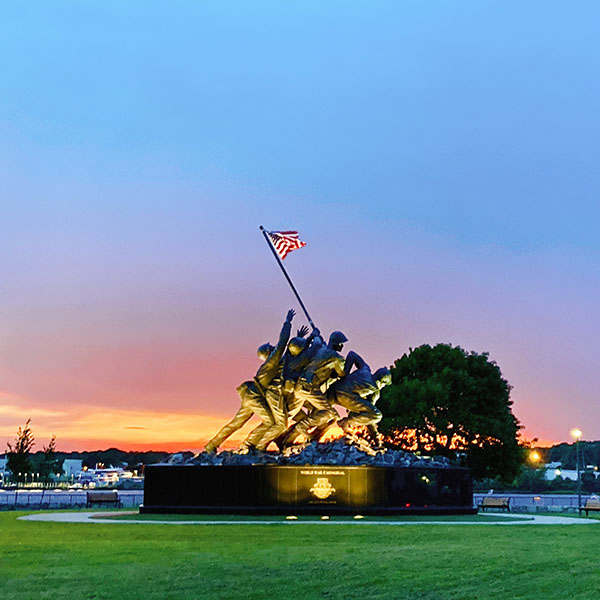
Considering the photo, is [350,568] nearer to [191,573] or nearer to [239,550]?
[191,573]

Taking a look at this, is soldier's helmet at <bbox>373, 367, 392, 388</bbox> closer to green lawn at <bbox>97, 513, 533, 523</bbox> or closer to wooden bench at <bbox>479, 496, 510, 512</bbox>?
green lawn at <bbox>97, 513, 533, 523</bbox>

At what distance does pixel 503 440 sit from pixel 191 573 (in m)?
40.6

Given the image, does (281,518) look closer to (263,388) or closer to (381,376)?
(263,388)

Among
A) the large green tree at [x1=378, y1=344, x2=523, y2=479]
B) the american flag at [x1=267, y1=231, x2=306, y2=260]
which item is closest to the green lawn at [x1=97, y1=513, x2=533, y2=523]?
the american flag at [x1=267, y1=231, x2=306, y2=260]

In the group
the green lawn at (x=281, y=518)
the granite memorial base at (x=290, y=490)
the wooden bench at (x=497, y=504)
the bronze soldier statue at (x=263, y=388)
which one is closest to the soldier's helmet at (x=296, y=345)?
the bronze soldier statue at (x=263, y=388)

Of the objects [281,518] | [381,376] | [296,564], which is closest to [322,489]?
[281,518]

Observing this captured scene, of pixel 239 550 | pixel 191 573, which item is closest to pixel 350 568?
pixel 191 573

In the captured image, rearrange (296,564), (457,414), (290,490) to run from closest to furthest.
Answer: (296,564) → (290,490) → (457,414)

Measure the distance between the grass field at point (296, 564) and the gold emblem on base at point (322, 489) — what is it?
24.2ft

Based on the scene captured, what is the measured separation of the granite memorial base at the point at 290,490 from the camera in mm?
28594

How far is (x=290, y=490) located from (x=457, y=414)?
23873 millimetres

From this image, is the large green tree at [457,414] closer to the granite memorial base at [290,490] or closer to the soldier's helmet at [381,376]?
the soldier's helmet at [381,376]

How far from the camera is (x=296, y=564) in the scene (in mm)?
13570

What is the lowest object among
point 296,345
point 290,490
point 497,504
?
point 497,504
